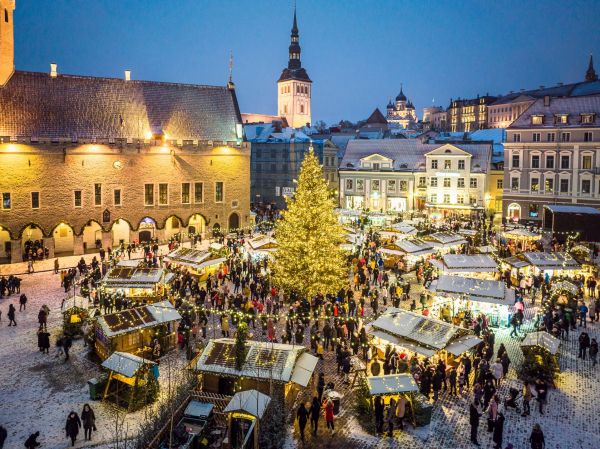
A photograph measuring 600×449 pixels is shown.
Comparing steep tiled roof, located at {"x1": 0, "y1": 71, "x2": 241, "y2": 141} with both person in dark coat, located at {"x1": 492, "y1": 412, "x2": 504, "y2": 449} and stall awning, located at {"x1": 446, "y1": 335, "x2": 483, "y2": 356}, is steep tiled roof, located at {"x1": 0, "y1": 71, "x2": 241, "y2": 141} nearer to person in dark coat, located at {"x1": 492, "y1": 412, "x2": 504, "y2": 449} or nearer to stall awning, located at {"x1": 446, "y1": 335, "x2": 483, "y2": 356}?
stall awning, located at {"x1": 446, "y1": 335, "x2": 483, "y2": 356}

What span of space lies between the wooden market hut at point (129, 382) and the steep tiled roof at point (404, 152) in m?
46.4

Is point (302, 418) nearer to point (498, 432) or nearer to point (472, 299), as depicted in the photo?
point (498, 432)

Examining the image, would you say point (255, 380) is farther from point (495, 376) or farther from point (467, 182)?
point (467, 182)

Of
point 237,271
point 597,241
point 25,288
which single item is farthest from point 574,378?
point 25,288

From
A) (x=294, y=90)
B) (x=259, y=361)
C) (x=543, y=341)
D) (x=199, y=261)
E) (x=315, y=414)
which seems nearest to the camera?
(x=315, y=414)

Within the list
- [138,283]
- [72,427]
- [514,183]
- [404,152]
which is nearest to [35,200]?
[138,283]

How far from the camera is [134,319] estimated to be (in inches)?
806

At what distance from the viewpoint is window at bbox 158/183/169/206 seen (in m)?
44.4

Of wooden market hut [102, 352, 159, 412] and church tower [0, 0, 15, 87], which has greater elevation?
church tower [0, 0, 15, 87]

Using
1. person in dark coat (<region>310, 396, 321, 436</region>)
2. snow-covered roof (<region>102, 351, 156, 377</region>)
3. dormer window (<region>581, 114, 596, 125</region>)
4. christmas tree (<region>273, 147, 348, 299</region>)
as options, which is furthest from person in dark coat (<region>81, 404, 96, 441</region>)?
dormer window (<region>581, 114, 596, 125</region>)

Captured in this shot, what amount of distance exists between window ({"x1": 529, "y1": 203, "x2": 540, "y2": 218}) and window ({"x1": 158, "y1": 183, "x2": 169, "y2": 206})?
111 feet

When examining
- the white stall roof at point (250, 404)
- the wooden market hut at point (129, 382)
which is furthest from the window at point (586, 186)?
the wooden market hut at point (129, 382)

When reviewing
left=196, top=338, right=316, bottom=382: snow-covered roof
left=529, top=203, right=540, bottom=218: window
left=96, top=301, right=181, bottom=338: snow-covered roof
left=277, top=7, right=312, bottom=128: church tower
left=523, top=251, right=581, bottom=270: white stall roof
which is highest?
left=277, top=7, right=312, bottom=128: church tower

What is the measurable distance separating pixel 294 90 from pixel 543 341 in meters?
104
